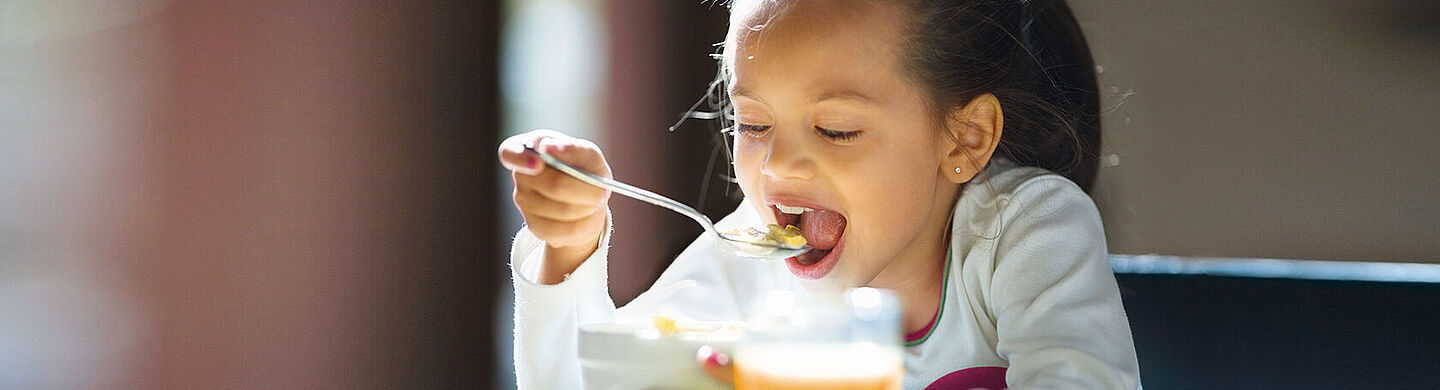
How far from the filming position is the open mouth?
2.68 feet

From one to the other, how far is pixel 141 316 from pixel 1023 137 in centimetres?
114

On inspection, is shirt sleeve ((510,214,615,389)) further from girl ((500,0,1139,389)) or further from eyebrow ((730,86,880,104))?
eyebrow ((730,86,880,104))

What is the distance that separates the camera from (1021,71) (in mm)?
854

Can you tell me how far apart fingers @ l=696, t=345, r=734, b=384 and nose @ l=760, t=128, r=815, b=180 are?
0.23 metres

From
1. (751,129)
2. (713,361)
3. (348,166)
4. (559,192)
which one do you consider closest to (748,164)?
(751,129)

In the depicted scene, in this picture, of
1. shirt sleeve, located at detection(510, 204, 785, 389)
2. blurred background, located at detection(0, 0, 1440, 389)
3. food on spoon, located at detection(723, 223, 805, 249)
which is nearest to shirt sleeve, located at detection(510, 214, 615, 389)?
shirt sleeve, located at detection(510, 204, 785, 389)

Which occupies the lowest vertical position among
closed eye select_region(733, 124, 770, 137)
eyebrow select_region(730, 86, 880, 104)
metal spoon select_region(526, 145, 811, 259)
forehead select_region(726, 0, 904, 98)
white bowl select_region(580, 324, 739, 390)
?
white bowl select_region(580, 324, 739, 390)

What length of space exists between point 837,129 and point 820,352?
24 cm

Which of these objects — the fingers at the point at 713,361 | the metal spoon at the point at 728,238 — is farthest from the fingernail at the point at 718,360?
the metal spoon at the point at 728,238

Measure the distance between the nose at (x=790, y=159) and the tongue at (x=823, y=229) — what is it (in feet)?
0.23

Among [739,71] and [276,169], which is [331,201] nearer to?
[276,169]

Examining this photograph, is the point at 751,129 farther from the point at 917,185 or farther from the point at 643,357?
the point at 643,357

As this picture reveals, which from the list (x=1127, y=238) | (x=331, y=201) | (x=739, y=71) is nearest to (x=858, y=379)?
(x=739, y=71)

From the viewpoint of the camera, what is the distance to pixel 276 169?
1.56 m
